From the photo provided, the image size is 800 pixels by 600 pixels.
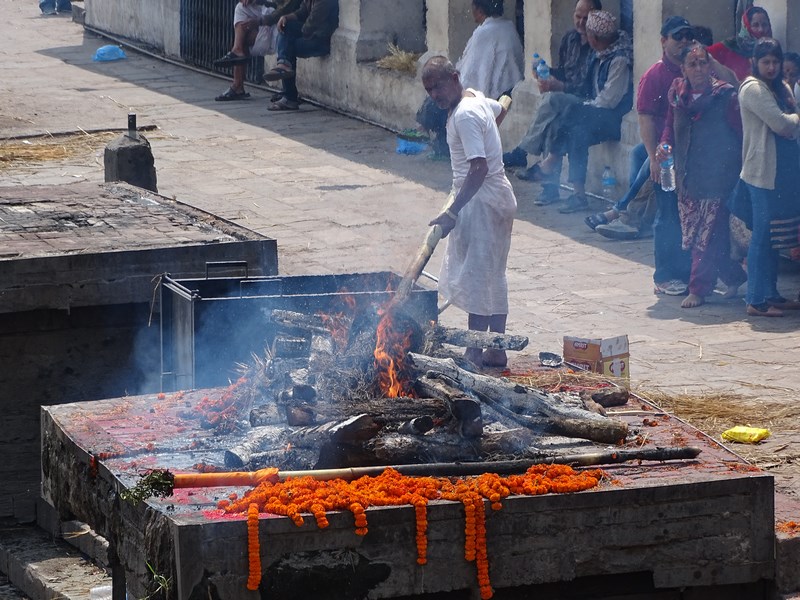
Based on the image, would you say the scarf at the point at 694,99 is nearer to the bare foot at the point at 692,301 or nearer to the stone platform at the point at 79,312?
the bare foot at the point at 692,301

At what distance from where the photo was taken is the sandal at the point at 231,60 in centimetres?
1983

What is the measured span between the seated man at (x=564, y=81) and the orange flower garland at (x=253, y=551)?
9.06m

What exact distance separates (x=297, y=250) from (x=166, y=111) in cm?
738

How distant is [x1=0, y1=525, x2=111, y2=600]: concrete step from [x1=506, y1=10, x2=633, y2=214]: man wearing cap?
643 centimetres

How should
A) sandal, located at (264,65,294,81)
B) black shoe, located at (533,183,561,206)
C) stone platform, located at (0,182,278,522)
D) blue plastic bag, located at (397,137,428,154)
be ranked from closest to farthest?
stone platform, located at (0,182,278,522) → black shoe, located at (533,183,561,206) → blue plastic bag, located at (397,137,428,154) → sandal, located at (264,65,294,81)

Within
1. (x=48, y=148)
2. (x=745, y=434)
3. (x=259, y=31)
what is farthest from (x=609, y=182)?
(x=259, y=31)

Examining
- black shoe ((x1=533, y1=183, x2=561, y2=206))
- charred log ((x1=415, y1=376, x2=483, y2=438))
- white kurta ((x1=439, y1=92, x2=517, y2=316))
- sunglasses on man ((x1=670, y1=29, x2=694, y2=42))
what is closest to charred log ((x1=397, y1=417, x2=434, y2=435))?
charred log ((x1=415, y1=376, x2=483, y2=438))

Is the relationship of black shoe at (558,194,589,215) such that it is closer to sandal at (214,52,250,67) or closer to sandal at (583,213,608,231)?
sandal at (583,213,608,231)

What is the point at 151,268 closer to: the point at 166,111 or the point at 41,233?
the point at 41,233

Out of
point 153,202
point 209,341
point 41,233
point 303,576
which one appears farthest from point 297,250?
point 303,576

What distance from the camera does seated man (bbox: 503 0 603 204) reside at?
1377 cm

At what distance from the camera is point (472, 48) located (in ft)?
50.3

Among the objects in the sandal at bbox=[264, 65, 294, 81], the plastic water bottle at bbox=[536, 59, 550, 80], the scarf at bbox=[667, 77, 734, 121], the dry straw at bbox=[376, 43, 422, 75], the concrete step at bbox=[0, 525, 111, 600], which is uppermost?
the scarf at bbox=[667, 77, 734, 121]

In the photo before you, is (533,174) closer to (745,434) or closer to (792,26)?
(792,26)
